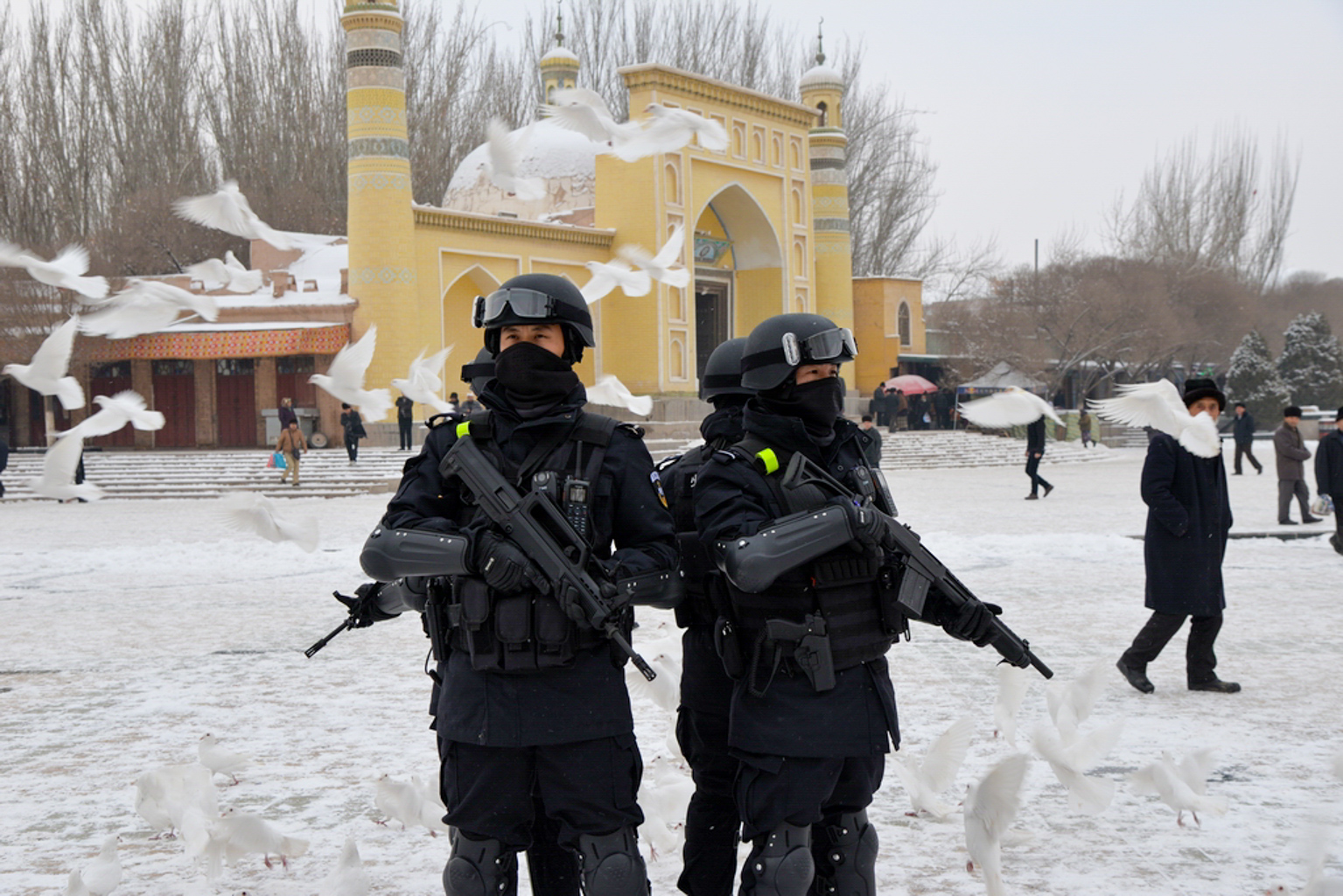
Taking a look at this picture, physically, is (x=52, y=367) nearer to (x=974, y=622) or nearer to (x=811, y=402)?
(x=811, y=402)

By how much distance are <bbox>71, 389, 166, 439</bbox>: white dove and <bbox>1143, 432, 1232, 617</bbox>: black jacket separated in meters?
4.63

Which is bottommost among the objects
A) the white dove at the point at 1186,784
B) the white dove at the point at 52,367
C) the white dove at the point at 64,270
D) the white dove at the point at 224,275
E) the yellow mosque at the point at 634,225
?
the white dove at the point at 1186,784

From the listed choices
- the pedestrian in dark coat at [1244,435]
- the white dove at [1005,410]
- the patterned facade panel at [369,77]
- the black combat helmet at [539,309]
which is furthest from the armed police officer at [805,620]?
the patterned facade panel at [369,77]

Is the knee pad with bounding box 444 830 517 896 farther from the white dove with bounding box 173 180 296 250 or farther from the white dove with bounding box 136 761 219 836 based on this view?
the white dove with bounding box 173 180 296 250

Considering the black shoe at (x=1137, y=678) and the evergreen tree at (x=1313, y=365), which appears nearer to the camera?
the black shoe at (x=1137, y=678)

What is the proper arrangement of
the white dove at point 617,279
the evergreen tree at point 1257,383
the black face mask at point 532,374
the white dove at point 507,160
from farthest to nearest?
the evergreen tree at point 1257,383, the white dove at point 507,160, the white dove at point 617,279, the black face mask at point 532,374

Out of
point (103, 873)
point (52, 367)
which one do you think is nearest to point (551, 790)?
point (103, 873)

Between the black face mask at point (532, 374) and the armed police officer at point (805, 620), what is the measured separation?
0.45 m

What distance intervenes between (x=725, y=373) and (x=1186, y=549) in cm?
313

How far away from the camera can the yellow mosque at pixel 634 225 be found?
25.1 m

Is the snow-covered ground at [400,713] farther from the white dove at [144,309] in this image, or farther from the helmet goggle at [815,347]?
the white dove at [144,309]

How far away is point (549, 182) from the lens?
31484mm

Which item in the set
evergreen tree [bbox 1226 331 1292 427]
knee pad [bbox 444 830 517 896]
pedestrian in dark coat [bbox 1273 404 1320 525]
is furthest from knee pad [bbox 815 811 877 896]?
evergreen tree [bbox 1226 331 1292 427]

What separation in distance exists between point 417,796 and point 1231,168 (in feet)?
173
